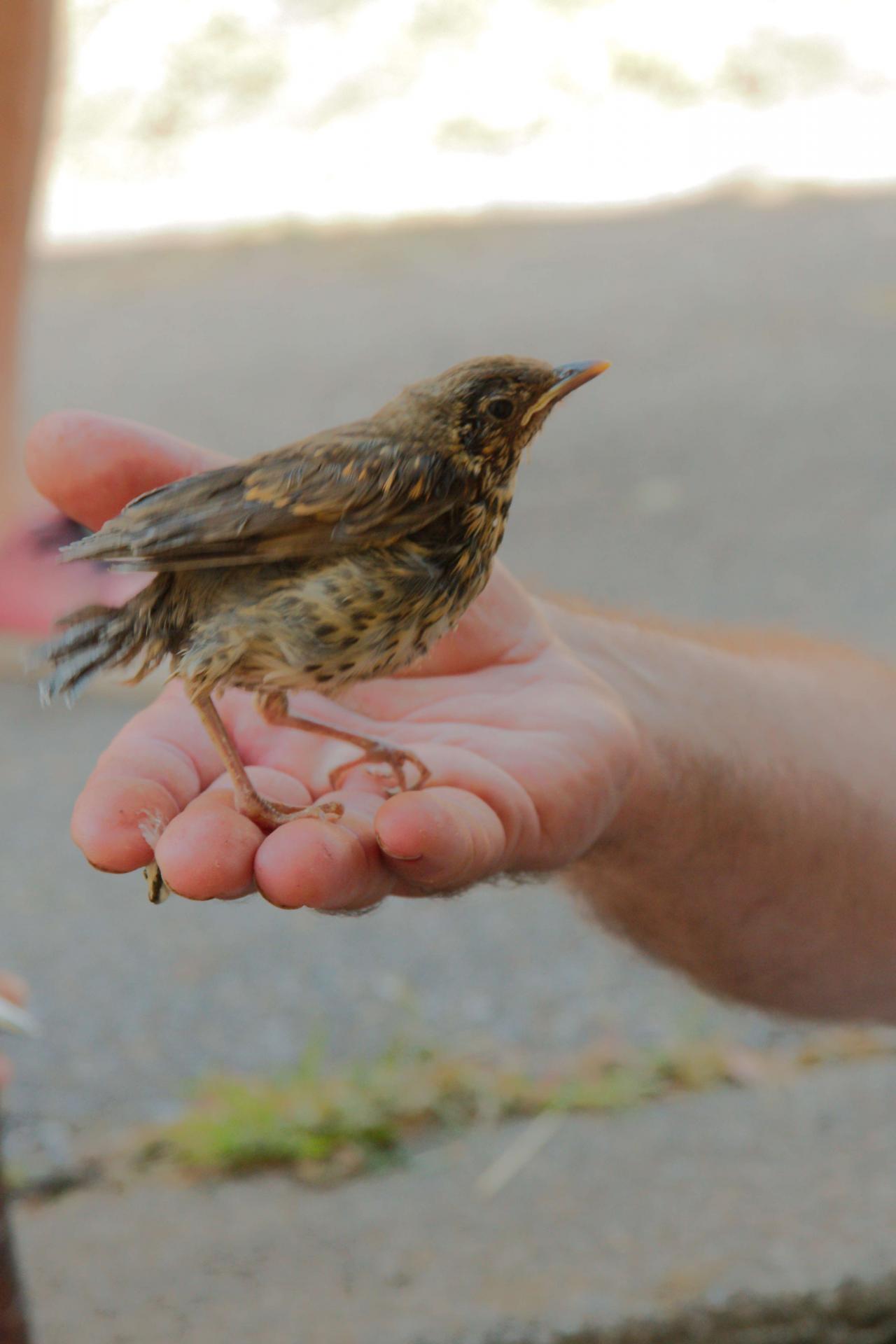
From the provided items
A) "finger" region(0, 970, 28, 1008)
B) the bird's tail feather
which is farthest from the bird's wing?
"finger" region(0, 970, 28, 1008)

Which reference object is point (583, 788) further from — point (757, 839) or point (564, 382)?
point (757, 839)

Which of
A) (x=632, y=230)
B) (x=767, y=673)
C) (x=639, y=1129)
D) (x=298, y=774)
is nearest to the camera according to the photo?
(x=298, y=774)

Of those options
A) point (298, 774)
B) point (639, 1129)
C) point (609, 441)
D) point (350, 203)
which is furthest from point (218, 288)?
point (298, 774)

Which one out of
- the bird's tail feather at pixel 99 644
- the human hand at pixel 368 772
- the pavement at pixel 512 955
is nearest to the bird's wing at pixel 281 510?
the bird's tail feather at pixel 99 644

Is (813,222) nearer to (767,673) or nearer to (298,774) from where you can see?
(767,673)

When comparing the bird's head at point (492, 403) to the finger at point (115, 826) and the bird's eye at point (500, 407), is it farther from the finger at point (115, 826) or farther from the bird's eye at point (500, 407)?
Result: the finger at point (115, 826)

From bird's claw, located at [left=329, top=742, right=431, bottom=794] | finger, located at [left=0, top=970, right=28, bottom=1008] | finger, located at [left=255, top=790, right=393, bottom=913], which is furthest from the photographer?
finger, located at [left=0, top=970, right=28, bottom=1008]

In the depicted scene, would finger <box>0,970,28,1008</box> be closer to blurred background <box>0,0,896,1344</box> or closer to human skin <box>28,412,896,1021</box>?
blurred background <box>0,0,896,1344</box>
